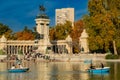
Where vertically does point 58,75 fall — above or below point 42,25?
below

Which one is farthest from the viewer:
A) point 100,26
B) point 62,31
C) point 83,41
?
point 62,31

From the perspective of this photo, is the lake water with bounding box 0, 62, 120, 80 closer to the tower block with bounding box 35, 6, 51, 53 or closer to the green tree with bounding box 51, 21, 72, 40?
the tower block with bounding box 35, 6, 51, 53

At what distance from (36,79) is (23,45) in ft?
224

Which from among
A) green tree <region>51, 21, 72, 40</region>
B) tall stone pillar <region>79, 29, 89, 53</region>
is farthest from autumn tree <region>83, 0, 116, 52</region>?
green tree <region>51, 21, 72, 40</region>

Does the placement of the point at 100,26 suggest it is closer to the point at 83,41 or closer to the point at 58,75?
the point at 83,41

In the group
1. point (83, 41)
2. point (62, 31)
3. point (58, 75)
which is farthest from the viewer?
point (62, 31)

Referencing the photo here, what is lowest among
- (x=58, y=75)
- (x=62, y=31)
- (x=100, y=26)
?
(x=58, y=75)

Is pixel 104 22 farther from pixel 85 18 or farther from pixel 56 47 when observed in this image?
pixel 56 47

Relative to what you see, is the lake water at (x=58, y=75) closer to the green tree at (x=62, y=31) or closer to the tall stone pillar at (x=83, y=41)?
the tall stone pillar at (x=83, y=41)

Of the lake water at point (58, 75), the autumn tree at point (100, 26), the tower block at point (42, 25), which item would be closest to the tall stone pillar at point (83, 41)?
the tower block at point (42, 25)

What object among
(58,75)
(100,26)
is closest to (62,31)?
(100,26)

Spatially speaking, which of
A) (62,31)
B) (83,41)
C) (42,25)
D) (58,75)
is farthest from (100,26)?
(58,75)

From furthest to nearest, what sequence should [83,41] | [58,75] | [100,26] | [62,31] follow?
[62,31] → [83,41] → [100,26] → [58,75]

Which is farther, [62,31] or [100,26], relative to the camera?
[62,31]
